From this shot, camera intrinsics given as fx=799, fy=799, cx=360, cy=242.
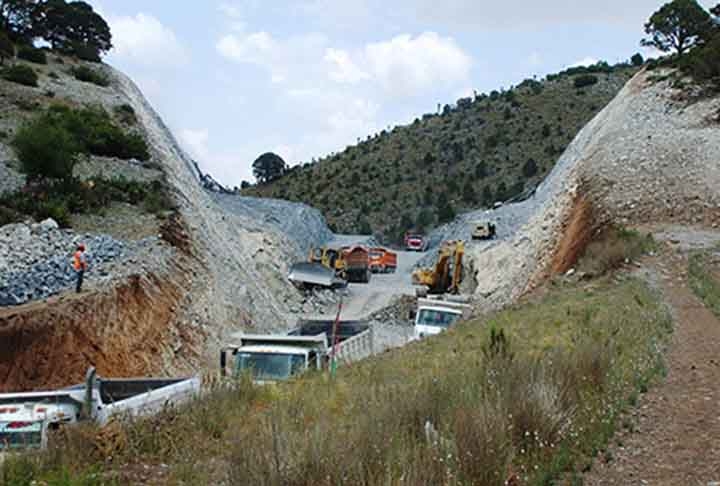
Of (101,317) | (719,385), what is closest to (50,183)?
(101,317)

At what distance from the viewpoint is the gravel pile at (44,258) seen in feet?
78.2

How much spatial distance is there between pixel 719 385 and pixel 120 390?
10.5 metres

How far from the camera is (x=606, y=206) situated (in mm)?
33875

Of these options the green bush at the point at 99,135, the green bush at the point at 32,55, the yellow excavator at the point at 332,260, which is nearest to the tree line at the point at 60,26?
the green bush at the point at 32,55

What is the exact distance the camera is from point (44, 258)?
84.0 feet

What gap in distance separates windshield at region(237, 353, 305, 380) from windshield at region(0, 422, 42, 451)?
721cm

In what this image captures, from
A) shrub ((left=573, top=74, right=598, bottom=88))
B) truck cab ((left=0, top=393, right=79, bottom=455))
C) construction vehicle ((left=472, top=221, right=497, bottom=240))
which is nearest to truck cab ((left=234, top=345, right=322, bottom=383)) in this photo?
truck cab ((left=0, top=393, right=79, bottom=455))

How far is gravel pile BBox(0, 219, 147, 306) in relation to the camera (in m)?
23.8

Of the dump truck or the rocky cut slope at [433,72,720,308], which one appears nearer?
the rocky cut slope at [433,72,720,308]

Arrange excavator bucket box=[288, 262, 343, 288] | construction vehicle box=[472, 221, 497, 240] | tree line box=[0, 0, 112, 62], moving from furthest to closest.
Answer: tree line box=[0, 0, 112, 62]
construction vehicle box=[472, 221, 497, 240]
excavator bucket box=[288, 262, 343, 288]

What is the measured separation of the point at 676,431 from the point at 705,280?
14.5m

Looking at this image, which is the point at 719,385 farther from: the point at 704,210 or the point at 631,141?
the point at 631,141

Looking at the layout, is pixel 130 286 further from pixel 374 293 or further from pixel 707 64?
pixel 707 64

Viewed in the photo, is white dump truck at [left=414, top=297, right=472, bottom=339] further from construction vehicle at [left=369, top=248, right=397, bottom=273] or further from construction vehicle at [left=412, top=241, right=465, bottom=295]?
construction vehicle at [left=369, top=248, right=397, bottom=273]
